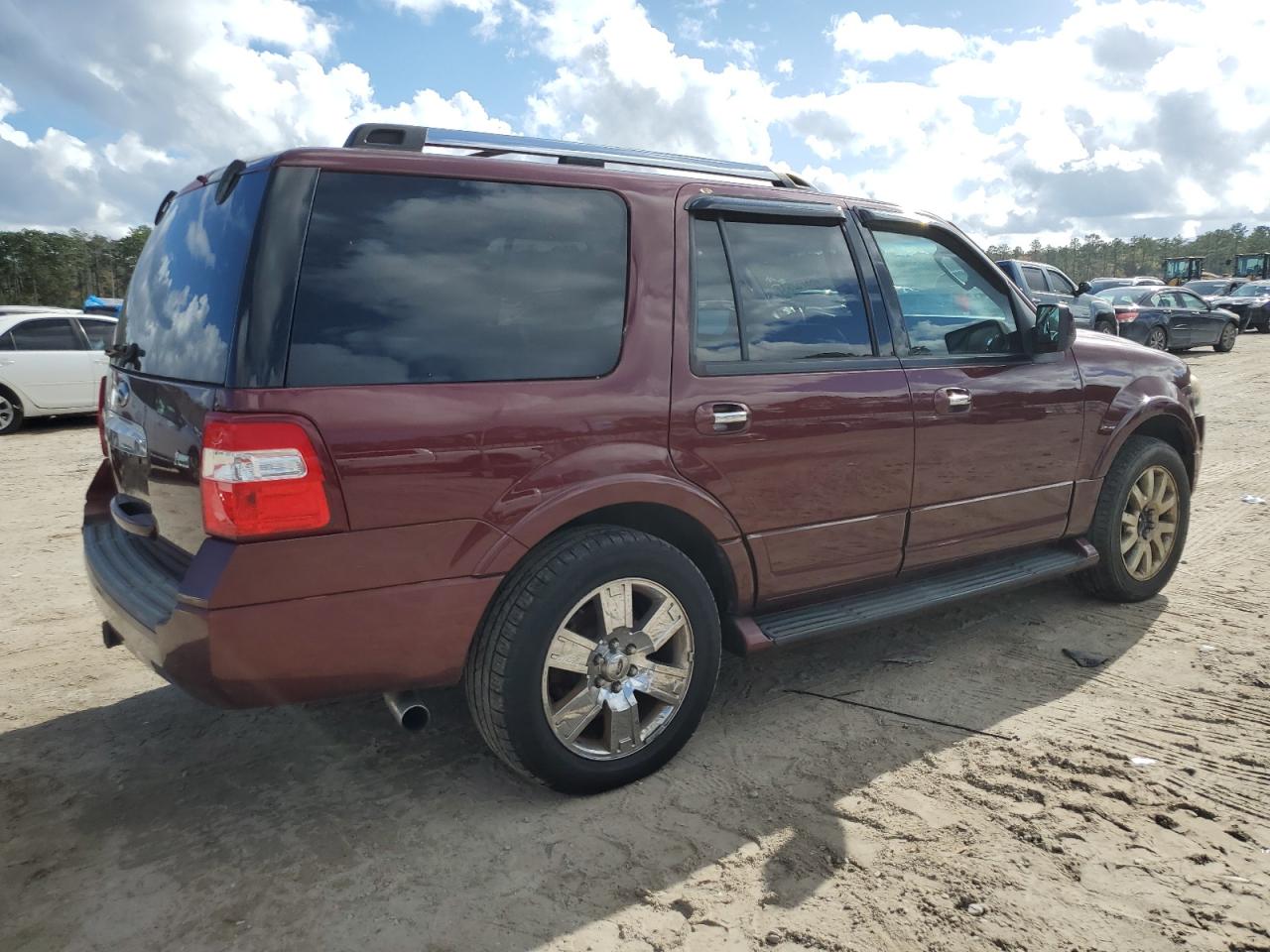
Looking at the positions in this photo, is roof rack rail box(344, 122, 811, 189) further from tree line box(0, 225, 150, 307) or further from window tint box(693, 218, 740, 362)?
tree line box(0, 225, 150, 307)

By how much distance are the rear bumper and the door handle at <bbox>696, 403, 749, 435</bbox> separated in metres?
0.84

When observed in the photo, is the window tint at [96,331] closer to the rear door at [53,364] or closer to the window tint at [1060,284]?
the rear door at [53,364]

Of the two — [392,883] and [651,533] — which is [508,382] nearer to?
[651,533]

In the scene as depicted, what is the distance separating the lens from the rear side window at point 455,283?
235 centimetres

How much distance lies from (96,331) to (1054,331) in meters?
12.2

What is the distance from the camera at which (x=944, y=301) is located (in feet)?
12.3

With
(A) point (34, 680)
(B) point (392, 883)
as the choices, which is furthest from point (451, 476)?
(A) point (34, 680)

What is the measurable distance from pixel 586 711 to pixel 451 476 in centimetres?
86

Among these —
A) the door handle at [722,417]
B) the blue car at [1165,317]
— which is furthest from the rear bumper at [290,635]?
the blue car at [1165,317]

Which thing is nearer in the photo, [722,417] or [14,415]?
[722,417]

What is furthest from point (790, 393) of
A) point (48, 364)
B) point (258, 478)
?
point (48, 364)

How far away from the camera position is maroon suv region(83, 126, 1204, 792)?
7.55 feet

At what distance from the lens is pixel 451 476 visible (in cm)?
244

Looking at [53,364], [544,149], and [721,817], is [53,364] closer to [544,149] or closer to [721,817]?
[544,149]
